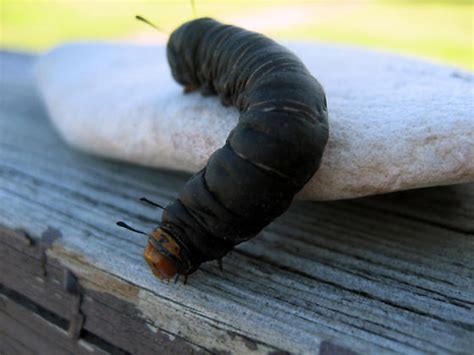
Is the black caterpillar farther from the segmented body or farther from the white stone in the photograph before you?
the white stone

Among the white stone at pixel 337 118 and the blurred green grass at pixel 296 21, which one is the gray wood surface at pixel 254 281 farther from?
the blurred green grass at pixel 296 21

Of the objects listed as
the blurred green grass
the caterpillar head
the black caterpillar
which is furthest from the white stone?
the blurred green grass

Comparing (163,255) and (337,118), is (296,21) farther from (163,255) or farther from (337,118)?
(163,255)

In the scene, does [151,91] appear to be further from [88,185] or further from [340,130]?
[340,130]

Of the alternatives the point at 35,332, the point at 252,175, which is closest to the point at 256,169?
the point at 252,175

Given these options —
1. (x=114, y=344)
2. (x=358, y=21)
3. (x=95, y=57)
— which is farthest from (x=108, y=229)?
(x=358, y=21)

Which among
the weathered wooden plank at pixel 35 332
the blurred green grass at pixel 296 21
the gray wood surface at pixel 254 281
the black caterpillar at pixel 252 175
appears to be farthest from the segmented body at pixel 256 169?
the blurred green grass at pixel 296 21
